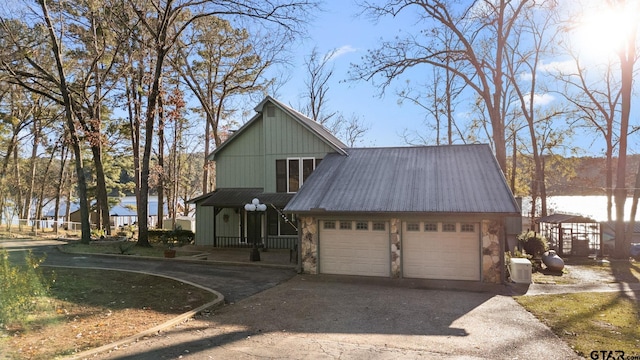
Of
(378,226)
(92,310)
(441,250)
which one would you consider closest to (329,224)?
(378,226)

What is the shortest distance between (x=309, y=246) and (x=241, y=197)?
7.41 metres

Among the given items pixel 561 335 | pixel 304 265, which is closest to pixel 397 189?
pixel 304 265

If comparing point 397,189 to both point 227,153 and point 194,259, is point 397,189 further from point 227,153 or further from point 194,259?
point 227,153

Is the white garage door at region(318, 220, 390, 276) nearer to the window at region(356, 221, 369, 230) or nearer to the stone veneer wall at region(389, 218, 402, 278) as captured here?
the window at region(356, 221, 369, 230)

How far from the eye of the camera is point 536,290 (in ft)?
40.8

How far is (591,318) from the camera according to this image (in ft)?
30.3

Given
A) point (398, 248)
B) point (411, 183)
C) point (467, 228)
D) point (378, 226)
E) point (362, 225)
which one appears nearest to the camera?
point (467, 228)

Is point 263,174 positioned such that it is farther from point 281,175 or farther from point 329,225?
point 329,225

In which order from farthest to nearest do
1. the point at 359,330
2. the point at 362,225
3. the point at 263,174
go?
the point at 263,174 < the point at 362,225 < the point at 359,330

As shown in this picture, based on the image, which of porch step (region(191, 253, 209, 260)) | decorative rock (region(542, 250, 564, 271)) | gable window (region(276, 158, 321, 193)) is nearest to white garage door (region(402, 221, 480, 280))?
decorative rock (region(542, 250, 564, 271))

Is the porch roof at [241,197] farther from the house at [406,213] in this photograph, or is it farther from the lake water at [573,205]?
the lake water at [573,205]

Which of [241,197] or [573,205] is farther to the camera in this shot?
[573,205]

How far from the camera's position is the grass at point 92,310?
641 cm

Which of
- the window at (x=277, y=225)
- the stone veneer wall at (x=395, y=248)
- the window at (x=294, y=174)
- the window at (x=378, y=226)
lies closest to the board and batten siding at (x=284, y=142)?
the window at (x=294, y=174)
